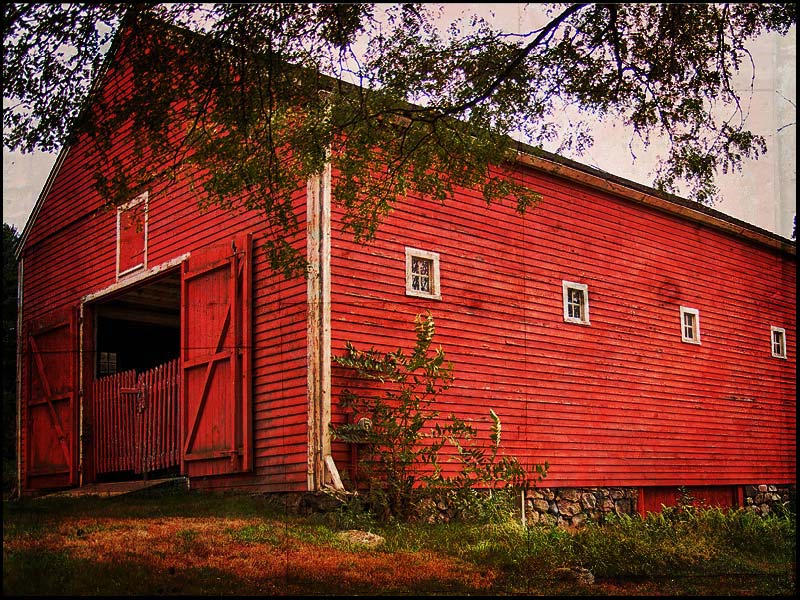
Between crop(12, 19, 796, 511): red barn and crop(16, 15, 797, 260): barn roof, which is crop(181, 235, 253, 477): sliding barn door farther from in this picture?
crop(16, 15, 797, 260): barn roof

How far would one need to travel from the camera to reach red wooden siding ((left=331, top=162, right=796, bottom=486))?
1394 cm

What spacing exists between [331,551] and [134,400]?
22.0 ft

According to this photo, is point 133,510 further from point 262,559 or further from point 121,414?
point 121,414

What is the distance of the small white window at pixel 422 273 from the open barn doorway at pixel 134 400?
12.0 ft

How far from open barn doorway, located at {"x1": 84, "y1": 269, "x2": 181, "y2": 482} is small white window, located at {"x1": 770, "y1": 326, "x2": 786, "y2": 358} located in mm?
12589

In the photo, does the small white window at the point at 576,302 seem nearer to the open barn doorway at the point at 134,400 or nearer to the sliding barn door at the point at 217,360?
the sliding barn door at the point at 217,360

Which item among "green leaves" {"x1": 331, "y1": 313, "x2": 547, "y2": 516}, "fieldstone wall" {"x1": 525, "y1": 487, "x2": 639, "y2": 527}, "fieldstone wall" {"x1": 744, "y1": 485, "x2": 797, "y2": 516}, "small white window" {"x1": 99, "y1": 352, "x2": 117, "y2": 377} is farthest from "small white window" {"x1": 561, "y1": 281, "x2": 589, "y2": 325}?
"small white window" {"x1": 99, "y1": 352, "x2": 117, "y2": 377}

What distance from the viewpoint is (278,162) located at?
9.84 metres

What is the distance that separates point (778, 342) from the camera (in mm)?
21625

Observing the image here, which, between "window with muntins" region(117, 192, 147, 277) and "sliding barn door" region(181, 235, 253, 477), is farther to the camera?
"window with muntins" region(117, 192, 147, 277)

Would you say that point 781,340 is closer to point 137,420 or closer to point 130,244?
point 137,420

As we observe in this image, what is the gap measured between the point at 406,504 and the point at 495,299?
154 inches

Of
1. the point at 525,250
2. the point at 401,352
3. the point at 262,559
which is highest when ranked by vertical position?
the point at 525,250

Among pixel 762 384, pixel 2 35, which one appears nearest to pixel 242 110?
pixel 2 35
